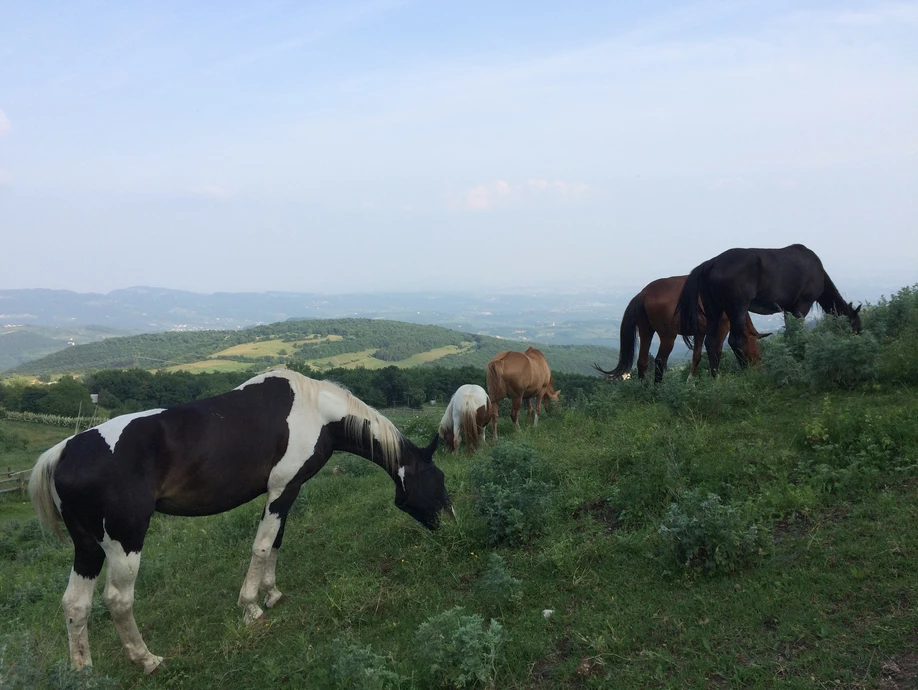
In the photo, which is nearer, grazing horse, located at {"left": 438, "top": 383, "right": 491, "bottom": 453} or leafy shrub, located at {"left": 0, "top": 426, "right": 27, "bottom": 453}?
grazing horse, located at {"left": 438, "top": 383, "right": 491, "bottom": 453}

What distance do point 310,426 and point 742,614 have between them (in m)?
3.74

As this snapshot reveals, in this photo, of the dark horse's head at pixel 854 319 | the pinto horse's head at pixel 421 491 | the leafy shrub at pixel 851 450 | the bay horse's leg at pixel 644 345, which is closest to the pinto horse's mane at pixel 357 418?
the pinto horse's head at pixel 421 491

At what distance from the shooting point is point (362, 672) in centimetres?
356

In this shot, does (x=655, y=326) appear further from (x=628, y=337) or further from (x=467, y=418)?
(x=467, y=418)

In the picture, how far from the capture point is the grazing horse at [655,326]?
1062cm

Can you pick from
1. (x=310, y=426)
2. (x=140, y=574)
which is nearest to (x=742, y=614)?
(x=310, y=426)

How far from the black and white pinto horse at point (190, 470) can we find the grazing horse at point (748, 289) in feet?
20.1

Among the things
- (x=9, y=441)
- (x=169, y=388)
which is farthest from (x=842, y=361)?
(x=169, y=388)

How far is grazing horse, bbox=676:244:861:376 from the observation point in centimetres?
943

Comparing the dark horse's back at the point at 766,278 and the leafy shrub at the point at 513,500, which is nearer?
the leafy shrub at the point at 513,500

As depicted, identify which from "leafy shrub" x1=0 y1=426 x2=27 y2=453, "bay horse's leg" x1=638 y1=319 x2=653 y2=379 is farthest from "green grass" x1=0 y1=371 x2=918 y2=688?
"leafy shrub" x1=0 y1=426 x2=27 y2=453

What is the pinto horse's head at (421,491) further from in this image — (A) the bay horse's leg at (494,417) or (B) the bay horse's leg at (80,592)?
(A) the bay horse's leg at (494,417)

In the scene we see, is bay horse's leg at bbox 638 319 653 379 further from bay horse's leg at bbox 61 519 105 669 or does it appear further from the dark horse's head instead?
bay horse's leg at bbox 61 519 105 669

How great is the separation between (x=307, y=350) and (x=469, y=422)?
254 ft
